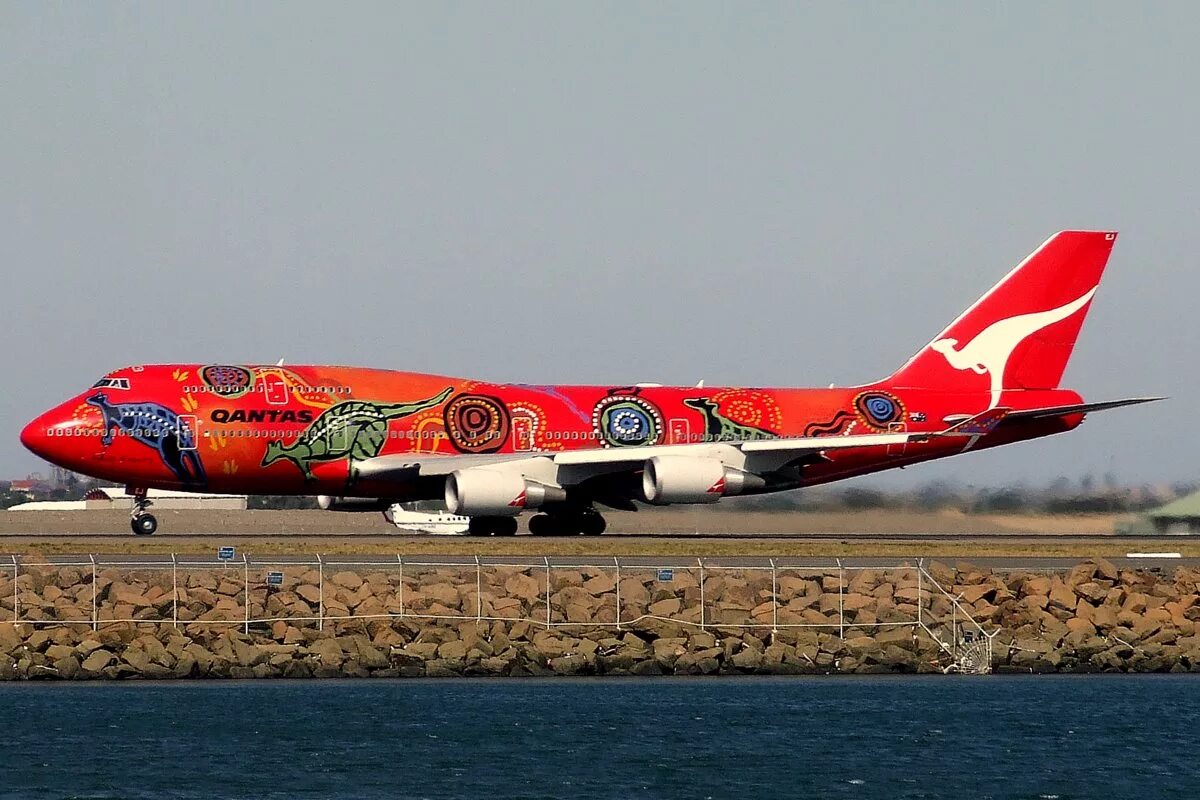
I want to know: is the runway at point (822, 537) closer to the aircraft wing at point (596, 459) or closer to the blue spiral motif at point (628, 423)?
the aircraft wing at point (596, 459)

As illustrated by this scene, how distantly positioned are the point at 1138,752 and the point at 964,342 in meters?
28.0

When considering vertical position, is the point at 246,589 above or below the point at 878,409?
below

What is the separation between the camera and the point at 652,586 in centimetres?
3581

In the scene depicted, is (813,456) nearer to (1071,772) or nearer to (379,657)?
(379,657)

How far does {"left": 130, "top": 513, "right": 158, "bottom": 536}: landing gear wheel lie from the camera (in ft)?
156

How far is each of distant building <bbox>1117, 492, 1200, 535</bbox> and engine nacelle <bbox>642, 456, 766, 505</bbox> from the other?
10298 millimetres

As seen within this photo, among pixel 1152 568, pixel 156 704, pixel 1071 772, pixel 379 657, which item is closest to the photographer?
pixel 1071 772

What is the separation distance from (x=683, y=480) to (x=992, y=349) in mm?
11746

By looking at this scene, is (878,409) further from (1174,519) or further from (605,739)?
(605,739)

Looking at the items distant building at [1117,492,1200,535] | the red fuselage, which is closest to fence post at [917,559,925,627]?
the red fuselage

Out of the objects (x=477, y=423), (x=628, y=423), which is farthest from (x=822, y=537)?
(x=477, y=423)

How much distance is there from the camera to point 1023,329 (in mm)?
54812

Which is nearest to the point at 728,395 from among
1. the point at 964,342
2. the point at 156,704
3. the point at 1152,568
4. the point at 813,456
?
the point at 813,456

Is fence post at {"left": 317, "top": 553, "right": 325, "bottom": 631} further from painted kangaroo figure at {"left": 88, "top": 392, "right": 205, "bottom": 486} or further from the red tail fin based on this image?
the red tail fin
